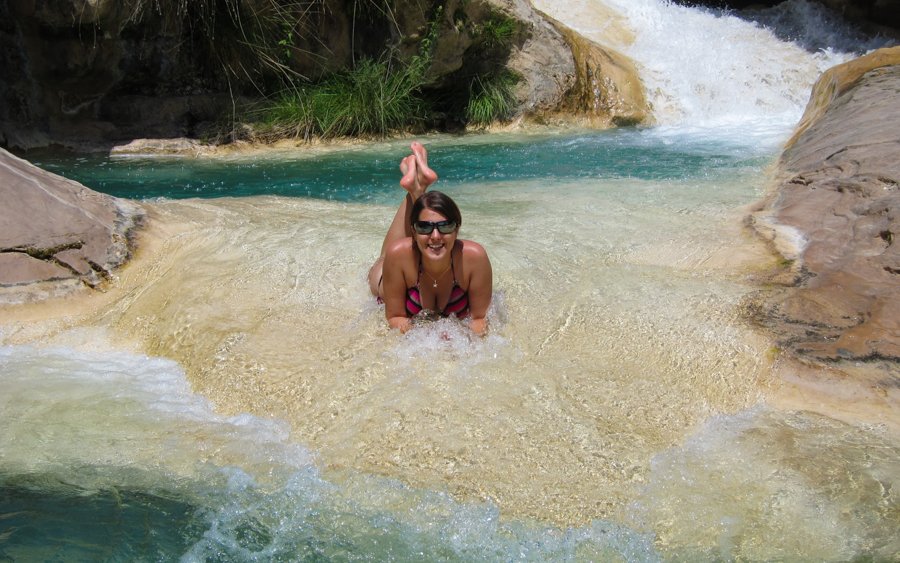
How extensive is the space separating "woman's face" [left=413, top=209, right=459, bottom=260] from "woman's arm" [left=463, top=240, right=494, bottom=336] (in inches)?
4.6

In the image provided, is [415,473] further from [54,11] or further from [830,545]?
[54,11]

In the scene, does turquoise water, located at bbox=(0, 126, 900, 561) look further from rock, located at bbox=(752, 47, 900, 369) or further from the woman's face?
the woman's face

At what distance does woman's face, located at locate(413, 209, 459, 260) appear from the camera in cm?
325

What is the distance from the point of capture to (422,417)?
3018mm

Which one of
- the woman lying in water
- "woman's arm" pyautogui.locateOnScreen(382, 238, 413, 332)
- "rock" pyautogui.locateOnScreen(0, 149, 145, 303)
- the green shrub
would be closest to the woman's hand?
the woman lying in water

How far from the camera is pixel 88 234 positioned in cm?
446

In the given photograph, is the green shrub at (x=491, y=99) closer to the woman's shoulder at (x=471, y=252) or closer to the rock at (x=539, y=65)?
the rock at (x=539, y=65)

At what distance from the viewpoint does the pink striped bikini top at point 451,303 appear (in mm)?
3570

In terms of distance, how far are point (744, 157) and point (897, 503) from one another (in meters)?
5.45

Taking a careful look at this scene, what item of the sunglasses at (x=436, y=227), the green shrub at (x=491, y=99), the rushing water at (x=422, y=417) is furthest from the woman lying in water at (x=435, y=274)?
the green shrub at (x=491, y=99)

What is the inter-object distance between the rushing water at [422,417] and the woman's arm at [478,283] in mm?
108

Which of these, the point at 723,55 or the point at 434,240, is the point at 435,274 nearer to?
the point at 434,240

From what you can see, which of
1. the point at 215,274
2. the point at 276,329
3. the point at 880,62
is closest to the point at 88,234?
the point at 215,274

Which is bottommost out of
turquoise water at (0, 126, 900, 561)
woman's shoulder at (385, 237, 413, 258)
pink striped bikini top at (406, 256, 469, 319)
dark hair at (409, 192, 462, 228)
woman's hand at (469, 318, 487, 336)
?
turquoise water at (0, 126, 900, 561)
